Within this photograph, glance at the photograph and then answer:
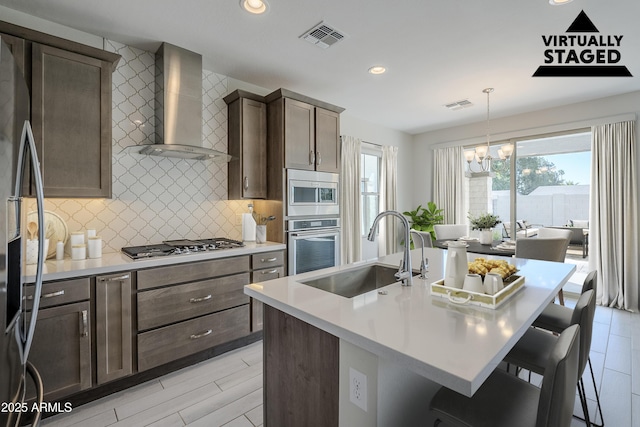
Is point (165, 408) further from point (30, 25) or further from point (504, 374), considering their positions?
point (30, 25)

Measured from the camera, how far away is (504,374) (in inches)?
51.8

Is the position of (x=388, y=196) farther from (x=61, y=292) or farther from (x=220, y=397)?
(x=61, y=292)

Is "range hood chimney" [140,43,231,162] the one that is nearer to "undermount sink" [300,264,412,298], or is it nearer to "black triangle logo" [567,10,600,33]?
"undermount sink" [300,264,412,298]

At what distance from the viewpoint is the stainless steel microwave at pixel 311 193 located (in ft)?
10.5

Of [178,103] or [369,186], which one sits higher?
[178,103]

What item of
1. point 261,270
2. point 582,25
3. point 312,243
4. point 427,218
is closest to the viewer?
point 582,25

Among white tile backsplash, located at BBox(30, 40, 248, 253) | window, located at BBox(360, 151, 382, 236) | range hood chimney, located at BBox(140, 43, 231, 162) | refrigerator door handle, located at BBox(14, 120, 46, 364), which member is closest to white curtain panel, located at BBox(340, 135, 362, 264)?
window, located at BBox(360, 151, 382, 236)

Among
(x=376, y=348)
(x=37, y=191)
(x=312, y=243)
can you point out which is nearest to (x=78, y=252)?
(x=37, y=191)

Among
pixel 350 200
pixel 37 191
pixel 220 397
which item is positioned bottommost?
pixel 220 397

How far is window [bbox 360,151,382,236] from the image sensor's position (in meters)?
5.09

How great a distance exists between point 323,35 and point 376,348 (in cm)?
244

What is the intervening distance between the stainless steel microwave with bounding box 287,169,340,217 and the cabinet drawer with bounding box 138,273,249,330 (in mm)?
919

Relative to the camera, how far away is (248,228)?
126 inches

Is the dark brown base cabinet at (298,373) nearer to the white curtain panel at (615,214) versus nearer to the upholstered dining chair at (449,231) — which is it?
the upholstered dining chair at (449,231)
